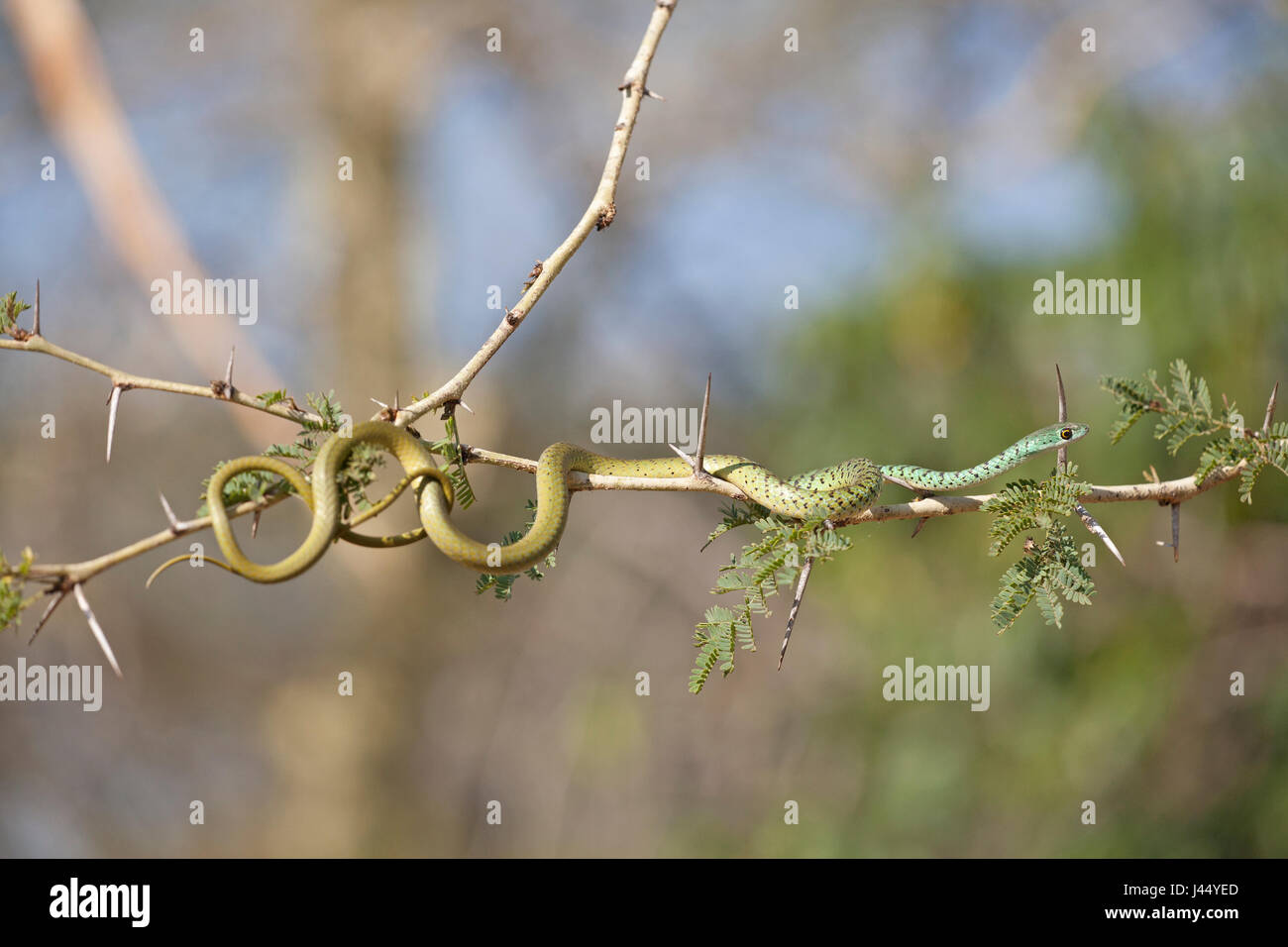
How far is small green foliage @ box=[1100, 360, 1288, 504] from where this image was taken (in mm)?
4098

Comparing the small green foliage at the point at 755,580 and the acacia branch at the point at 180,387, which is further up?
the acacia branch at the point at 180,387

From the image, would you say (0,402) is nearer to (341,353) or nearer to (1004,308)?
(341,353)

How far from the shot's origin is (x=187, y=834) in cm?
2162

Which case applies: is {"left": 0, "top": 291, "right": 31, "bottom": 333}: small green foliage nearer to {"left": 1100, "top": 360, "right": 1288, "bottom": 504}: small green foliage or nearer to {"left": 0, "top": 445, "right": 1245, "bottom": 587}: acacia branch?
{"left": 0, "top": 445, "right": 1245, "bottom": 587}: acacia branch

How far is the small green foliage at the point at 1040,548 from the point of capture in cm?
397

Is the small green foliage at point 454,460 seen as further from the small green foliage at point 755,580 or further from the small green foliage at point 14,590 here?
the small green foliage at point 14,590

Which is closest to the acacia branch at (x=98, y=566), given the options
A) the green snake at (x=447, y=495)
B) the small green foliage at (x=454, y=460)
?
the green snake at (x=447, y=495)

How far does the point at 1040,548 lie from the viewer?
13.9ft

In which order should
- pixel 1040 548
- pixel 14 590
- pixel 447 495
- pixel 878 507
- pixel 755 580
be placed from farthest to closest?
1. pixel 878 507
2. pixel 1040 548
3. pixel 447 495
4. pixel 755 580
5. pixel 14 590

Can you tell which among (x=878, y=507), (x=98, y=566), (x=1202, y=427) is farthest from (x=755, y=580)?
(x=98, y=566)

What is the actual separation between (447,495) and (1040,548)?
2.39 meters

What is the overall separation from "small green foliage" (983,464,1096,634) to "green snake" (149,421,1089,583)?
71cm

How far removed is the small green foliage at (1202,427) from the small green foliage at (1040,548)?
1.53 ft

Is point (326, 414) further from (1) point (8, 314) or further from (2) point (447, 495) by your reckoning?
(1) point (8, 314)
